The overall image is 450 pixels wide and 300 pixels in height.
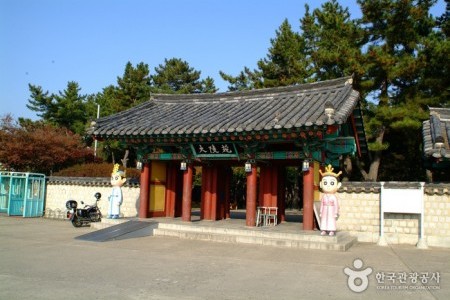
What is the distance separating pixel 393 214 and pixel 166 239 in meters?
7.25

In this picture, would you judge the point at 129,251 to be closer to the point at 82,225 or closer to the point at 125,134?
the point at 125,134

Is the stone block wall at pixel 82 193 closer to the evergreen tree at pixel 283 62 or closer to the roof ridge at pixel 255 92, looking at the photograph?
the roof ridge at pixel 255 92

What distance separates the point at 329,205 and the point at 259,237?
7.32 ft

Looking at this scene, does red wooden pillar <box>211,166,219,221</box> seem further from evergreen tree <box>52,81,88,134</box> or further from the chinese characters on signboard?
evergreen tree <box>52,81,88,134</box>

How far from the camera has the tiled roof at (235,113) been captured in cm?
1215

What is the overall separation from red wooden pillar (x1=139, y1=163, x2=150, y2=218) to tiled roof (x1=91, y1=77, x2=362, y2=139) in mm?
1758

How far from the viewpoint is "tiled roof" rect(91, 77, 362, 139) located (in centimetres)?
1215

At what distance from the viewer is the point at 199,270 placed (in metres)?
8.12

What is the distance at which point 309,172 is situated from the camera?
40.3ft

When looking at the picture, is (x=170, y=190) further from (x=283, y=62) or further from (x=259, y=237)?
(x=283, y=62)

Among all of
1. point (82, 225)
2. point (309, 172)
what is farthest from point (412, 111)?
point (82, 225)

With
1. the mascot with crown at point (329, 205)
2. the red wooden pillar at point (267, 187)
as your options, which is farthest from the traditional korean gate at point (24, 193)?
the mascot with crown at point (329, 205)

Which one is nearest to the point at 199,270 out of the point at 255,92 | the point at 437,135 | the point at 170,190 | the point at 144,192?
the point at 144,192

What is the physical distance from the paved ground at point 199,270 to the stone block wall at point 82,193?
5.83m
